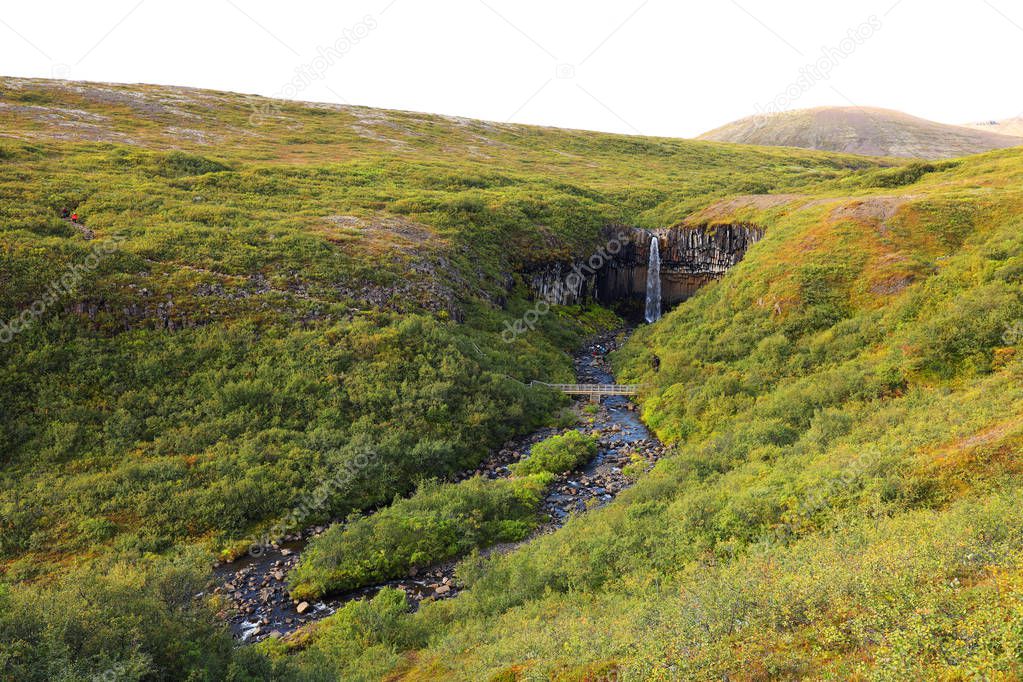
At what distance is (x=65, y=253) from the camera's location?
33375 mm

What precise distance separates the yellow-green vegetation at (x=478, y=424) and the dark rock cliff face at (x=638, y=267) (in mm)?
2257

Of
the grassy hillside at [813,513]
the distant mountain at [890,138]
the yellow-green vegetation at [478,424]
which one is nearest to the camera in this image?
the grassy hillside at [813,513]

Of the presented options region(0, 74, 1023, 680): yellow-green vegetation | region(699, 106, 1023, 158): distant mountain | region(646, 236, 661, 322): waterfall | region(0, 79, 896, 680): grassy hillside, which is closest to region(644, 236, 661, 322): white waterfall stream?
region(646, 236, 661, 322): waterfall

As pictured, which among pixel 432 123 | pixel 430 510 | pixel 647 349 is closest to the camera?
pixel 430 510

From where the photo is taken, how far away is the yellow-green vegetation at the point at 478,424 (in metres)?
10.4

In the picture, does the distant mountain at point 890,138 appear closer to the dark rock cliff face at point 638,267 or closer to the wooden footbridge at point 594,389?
the dark rock cliff face at point 638,267

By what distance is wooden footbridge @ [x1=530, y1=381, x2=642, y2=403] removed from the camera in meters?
37.0

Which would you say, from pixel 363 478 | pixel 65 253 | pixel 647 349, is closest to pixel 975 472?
pixel 363 478

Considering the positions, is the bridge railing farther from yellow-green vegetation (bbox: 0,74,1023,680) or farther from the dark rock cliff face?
the dark rock cliff face

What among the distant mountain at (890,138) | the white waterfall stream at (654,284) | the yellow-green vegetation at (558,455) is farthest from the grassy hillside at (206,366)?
the distant mountain at (890,138)

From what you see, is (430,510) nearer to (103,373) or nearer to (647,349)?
(103,373)

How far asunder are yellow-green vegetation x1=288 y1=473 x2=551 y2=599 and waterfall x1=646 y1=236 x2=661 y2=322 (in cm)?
3498

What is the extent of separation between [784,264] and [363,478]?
30839 millimetres

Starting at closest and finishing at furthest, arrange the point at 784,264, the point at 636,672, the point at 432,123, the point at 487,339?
the point at 636,672, the point at 784,264, the point at 487,339, the point at 432,123
